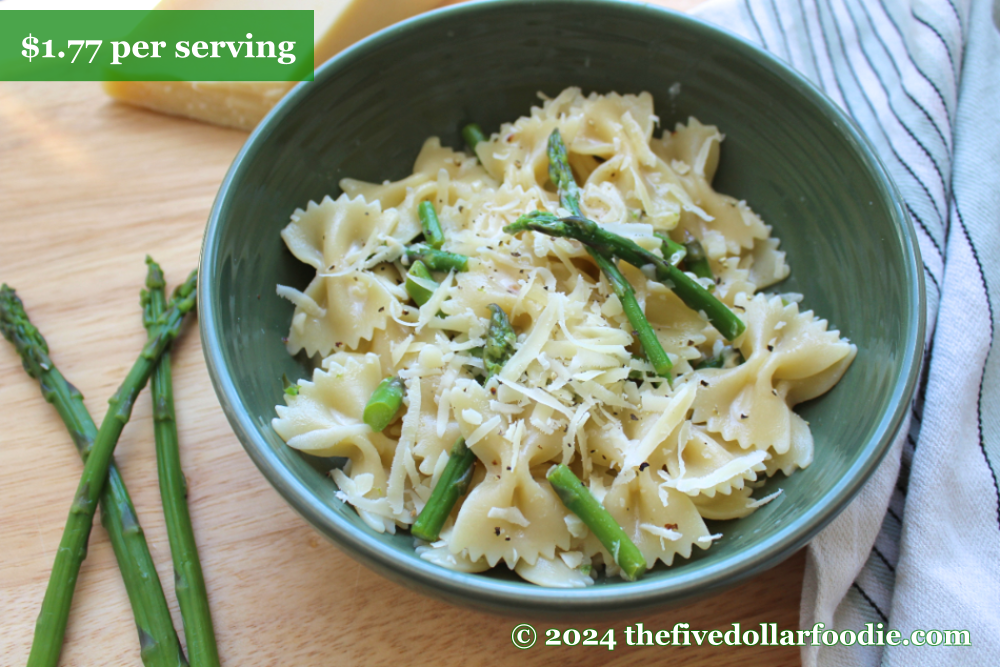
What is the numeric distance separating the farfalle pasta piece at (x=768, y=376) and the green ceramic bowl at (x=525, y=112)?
78mm

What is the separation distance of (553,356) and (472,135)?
1176mm

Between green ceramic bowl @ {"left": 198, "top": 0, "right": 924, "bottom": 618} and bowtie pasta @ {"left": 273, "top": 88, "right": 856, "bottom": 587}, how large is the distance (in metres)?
0.09

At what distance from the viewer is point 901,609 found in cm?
234

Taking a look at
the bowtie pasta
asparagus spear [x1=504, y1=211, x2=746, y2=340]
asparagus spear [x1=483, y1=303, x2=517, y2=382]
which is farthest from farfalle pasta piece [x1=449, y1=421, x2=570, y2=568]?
asparagus spear [x1=504, y1=211, x2=746, y2=340]

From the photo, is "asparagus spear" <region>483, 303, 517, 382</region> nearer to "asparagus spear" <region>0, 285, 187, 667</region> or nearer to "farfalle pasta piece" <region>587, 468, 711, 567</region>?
"farfalle pasta piece" <region>587, 468, 711, 567</region>

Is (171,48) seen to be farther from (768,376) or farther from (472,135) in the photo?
(768,376)

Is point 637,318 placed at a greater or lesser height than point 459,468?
greater

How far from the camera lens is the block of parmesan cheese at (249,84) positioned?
3219 millimetres

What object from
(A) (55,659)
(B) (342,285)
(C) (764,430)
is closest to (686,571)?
(C) (764,430)

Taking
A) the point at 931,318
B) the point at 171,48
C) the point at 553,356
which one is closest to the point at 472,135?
the point at 553,356

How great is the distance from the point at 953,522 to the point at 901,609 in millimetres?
359

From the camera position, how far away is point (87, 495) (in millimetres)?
2484

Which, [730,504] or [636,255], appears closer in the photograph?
[730,504]

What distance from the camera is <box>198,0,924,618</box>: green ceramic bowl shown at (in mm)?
1959
